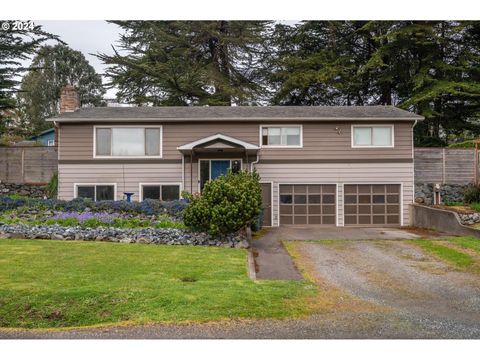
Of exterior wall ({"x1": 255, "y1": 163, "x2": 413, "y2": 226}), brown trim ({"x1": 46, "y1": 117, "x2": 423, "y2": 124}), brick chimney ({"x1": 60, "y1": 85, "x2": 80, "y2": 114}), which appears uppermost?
brick chimney ({"x1": 60, "y1": 85, "x2": 80, "y2": 114})

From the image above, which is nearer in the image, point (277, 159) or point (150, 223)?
point (150, 223)

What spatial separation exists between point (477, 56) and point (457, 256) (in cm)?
2062

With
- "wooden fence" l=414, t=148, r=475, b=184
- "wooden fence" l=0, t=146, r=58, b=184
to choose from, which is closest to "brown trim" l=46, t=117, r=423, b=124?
"wooden fence" l=414, t=148, r=475, b=184

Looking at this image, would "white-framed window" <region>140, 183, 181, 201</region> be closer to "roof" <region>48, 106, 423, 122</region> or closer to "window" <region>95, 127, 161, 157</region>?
"window" <region>95, 127, 161, 157</region>

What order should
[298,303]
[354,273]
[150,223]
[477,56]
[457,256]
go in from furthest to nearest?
[477,56] < [150,223] < [457,256] < [354,273] < [298,303]

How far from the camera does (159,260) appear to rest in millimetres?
10008

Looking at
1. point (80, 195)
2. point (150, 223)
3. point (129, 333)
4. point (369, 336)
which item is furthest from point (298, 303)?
point (80, 195)

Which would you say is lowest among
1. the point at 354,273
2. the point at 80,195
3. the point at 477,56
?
the point at 354,273

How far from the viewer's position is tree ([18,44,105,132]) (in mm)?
46625

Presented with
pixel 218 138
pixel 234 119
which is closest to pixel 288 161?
pixel 234 119

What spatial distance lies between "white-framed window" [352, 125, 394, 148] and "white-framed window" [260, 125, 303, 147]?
2377 millimetres

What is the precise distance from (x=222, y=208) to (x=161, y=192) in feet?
24.0

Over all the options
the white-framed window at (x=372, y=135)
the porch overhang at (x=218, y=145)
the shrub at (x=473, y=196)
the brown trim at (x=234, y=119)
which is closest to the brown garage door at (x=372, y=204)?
the white-framed window at (x=372, y=135)
